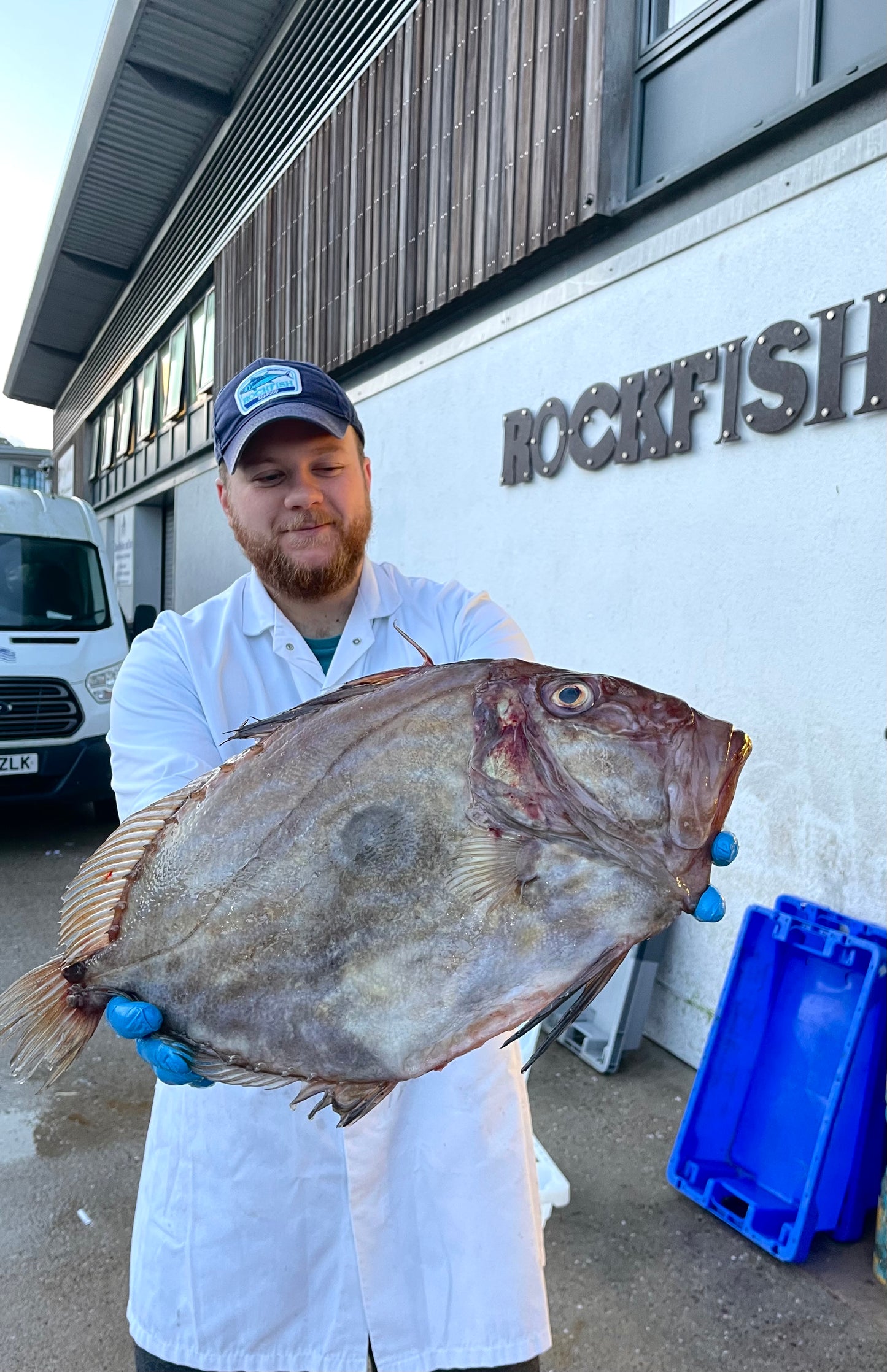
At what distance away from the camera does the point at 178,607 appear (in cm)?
1328

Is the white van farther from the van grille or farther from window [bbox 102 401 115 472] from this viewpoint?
window [bbox 102 401 115 472]

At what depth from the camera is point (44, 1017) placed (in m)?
1.47

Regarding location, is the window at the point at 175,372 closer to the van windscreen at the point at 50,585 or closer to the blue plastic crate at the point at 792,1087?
the van windscreen at the point at 50,585

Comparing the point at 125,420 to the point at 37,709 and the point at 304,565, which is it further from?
the point at 304,565

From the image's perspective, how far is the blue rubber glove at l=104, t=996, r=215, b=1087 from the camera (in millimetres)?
1362

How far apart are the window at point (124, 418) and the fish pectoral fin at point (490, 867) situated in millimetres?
18156

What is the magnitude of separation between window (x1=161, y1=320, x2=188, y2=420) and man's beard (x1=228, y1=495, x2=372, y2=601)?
13.1 meters

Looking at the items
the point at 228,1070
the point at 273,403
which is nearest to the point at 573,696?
the point at 228,1070

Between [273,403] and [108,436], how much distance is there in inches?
792

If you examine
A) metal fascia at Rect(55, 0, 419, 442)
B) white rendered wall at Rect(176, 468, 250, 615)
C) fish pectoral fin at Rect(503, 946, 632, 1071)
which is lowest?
fish pectoral fin at Rect(503, 946, 632, 1071)

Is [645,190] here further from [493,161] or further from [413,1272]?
[413,1272]

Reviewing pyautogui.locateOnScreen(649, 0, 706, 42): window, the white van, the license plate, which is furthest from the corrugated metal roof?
the license plate

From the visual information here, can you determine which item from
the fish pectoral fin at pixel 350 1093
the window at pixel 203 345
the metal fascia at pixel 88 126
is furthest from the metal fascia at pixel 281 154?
the fish pectoral fin at pixel 350 1093

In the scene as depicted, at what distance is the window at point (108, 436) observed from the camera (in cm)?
1962
